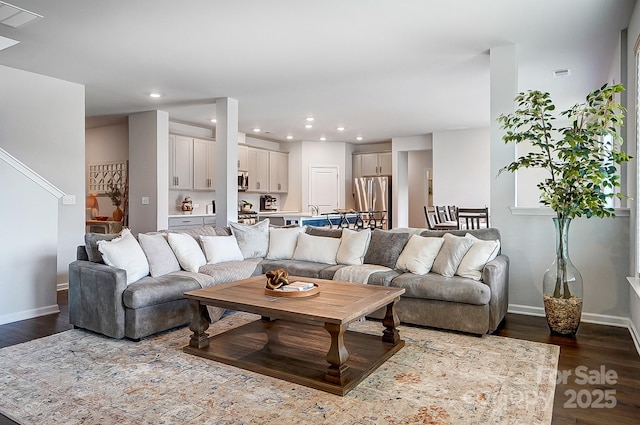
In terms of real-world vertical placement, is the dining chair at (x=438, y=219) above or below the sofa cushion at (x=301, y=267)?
above

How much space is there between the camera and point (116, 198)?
809 cm

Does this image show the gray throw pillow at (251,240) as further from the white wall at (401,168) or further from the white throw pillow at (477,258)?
the white wall at (401,168)

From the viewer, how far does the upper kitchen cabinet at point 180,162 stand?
784cm

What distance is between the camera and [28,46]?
439 cm

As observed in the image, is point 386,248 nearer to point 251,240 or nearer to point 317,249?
point 317,249

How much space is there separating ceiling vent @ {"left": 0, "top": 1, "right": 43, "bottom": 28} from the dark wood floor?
2.68m

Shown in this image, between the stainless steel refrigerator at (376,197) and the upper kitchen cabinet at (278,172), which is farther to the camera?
the stainless steel refrigerator at (376,197)

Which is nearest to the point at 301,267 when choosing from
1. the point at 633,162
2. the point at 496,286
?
the point at 496,286

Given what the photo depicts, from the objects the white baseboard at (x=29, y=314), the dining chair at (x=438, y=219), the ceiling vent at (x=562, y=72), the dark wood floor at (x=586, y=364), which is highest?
the ceiling vent at (x=562, y=72)

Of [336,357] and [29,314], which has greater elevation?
[336,357]

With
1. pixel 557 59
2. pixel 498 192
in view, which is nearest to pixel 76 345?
pixel 498 192

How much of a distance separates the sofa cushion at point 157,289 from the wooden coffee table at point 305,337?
1.69ft

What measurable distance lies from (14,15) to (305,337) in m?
3.52

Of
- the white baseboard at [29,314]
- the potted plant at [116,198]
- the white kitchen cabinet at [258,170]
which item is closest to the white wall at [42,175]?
the white baseboard at [29,314]
